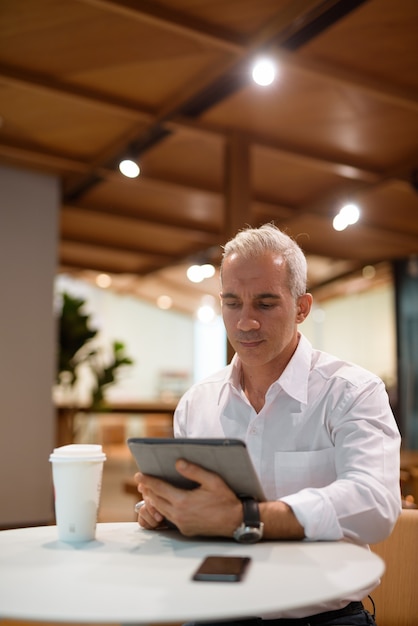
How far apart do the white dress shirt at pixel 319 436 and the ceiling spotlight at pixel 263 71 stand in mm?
2471

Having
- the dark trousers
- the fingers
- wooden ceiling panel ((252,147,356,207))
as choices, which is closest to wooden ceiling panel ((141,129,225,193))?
wooden ceiling panel ((252,147,356,207))

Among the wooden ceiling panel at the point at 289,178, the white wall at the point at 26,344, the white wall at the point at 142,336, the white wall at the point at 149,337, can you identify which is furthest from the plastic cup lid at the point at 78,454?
the white wall at the point at 142,336

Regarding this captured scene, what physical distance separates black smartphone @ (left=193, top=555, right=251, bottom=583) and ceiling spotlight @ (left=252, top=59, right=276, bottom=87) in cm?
327

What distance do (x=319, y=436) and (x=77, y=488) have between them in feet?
1.97

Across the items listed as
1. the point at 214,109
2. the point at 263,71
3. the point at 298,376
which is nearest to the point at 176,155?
the point at 214,109

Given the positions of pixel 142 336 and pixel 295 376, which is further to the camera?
pixel 142 336

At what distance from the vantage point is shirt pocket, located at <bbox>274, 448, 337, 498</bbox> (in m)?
1.60

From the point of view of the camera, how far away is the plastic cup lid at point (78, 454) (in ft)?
4.36

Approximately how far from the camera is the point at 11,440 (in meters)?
6.06

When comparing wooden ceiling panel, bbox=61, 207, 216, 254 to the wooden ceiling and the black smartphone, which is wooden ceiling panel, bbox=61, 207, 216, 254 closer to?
the wooden ceiling

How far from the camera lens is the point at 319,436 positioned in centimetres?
162

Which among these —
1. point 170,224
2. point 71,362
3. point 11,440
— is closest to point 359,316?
point 170,224

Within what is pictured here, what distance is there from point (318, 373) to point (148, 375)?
54.8 ft

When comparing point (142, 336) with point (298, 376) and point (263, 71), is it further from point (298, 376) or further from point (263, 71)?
point (298, 376)
